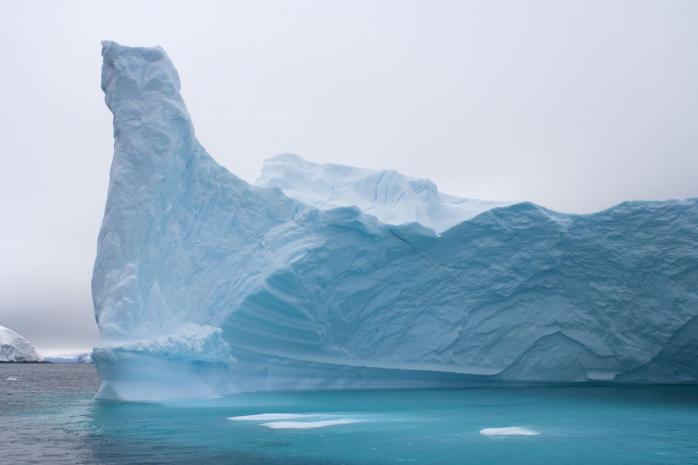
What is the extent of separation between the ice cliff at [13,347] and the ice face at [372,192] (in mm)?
47003

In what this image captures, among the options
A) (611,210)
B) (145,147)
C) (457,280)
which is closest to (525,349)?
(457,280)

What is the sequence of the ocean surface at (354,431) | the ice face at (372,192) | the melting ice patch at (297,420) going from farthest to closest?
the ice face at (372,192)
the melting ice patch at (297,420)
the ocean surface at (354,431)

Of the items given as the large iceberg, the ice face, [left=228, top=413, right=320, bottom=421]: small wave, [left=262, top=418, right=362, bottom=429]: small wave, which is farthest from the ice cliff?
[left=262, top=418, right=362, bottom=429]: small wave

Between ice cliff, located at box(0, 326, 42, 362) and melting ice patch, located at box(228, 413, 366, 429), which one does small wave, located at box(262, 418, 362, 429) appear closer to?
melting ice patch, located at box(228, 413, 366, 429)

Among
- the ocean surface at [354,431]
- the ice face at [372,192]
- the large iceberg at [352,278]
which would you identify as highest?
the ice face at [372,192]

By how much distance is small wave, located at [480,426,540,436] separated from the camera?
10172mm

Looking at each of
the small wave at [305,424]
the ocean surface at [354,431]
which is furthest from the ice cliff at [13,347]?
the small wave at [305,424]

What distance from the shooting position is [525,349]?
19.7m

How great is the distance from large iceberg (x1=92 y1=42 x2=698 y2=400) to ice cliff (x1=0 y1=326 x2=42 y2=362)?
47503 millimetres

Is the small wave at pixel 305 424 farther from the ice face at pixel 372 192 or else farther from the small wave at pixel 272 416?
the ice face at pixel 372 192

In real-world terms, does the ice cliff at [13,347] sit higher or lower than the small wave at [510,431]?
higher

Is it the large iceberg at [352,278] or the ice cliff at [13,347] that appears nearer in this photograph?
the large iceberg at [352,278]

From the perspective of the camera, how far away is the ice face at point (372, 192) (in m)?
18.8

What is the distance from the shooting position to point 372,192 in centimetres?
2078
